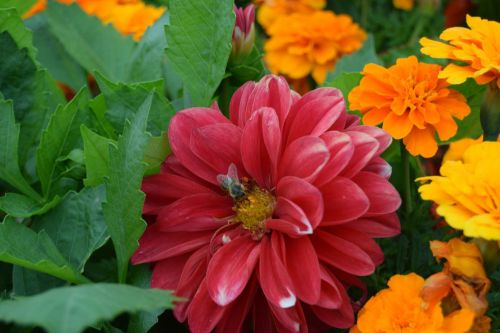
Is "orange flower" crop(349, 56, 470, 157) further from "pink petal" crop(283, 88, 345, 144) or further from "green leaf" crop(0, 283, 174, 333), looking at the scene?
"green leaf" crop(0, 283, 174, 333)

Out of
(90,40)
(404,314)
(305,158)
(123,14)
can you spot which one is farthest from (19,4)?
(404,314)

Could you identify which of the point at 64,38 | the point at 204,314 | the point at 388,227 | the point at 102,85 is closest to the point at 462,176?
the point at 388,227

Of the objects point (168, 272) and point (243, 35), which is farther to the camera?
point (243, 35)

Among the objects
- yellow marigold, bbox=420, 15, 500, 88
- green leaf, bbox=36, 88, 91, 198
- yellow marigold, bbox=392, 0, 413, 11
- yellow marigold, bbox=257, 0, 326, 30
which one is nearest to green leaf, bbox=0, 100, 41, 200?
green leaf, bbox=36, 88, 91, 198

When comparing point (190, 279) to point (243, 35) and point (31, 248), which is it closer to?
point (31, 248)

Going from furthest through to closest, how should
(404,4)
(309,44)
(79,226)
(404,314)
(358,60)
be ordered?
(404,4) → (309,44) → (358,60) → (79,226) → (404,314)

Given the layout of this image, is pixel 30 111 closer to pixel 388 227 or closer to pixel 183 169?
pixel 183 169
